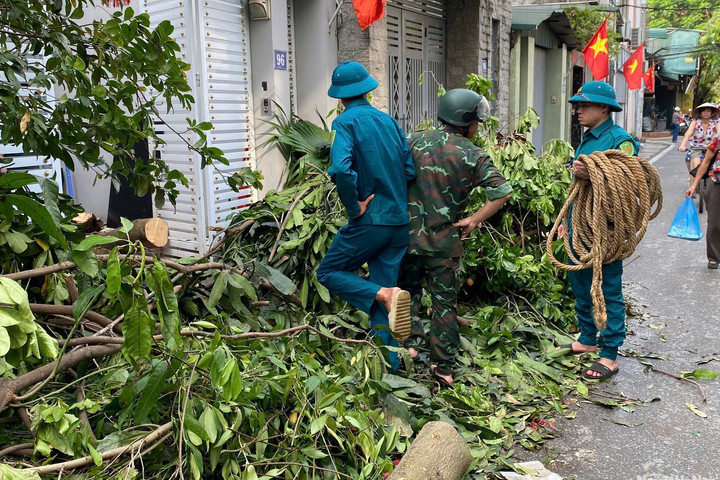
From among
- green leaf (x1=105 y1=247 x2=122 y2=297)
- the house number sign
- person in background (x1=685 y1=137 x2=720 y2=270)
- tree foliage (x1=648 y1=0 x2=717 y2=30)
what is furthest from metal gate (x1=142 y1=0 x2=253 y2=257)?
tree foliage (x1=648 y1=0 x2=717 y2=30)

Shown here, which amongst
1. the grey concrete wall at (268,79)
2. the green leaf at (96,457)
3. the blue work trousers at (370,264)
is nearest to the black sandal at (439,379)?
the blue work trousers at (370,264)

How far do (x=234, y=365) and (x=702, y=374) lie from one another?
3545 millimetres

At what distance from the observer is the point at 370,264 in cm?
442

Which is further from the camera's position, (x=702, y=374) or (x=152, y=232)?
(x=152, y=232)

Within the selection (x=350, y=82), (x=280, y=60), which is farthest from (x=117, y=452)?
(x=280, y=60)

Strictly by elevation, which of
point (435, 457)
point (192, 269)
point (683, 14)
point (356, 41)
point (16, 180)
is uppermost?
point (683, 14)

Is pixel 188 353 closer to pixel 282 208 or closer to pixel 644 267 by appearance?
pixel 282 208

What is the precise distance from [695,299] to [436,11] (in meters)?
6.94

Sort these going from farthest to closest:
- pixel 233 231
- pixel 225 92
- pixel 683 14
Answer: pixel 683 14 → pixel 225 92 → pixel 233 231

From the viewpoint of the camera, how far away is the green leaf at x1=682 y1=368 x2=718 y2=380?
461 centimetres

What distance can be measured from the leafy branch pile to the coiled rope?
2.48 feet

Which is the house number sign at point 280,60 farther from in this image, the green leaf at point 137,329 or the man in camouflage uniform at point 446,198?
the green leaf at point 137,329

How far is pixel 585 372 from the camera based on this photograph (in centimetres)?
466

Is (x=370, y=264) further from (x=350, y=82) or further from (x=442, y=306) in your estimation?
(x=350, y=82)
